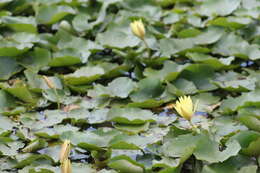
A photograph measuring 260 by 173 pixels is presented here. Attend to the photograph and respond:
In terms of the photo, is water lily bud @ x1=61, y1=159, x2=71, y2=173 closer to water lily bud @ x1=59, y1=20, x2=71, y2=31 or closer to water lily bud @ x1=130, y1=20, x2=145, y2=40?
water lily bud @ x1=130, y1=20, x2=145, y2=40

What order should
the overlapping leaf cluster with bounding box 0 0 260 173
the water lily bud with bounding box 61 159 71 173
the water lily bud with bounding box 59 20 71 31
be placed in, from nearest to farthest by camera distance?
the water lily bud with bounding box 61 159 71 173 → the overlapping leaf cluster with bounding box 0 0 260 173 → the water lily bud with bounding box 59 20 71 31

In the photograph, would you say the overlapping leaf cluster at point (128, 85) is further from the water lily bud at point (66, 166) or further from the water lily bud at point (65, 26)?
the water lily bud at point (66, 166)

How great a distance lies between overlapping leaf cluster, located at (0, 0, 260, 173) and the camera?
2.04 metres

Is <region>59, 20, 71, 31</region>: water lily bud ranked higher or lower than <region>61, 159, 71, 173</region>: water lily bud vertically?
lower

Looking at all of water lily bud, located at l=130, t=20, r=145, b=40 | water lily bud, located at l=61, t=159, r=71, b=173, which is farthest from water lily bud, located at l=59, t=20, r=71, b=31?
water lily bud, located at l=61, t=159, r=71, b=173

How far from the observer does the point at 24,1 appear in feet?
11.1

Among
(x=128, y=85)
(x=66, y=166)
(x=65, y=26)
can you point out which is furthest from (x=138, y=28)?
(x=66, y=166)

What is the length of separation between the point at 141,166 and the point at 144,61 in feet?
3.04

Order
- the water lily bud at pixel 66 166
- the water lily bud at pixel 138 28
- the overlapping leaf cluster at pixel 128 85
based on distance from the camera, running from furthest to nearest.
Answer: the water lily bud at pixel 138 28 < the overlapping leaf cluster at pixel 128 85 < the water lily bud at pixel 66 166

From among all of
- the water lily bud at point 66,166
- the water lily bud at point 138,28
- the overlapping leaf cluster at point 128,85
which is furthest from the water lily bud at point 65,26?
the water lily bud at point 66,166

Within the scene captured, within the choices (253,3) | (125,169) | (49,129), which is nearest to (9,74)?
(49,129)

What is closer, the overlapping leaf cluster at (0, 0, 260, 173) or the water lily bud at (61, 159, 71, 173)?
the water lily bud at (61, 159, 71, 173)

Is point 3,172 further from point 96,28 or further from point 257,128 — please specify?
point 96,28

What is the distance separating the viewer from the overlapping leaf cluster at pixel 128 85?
2.04 m
